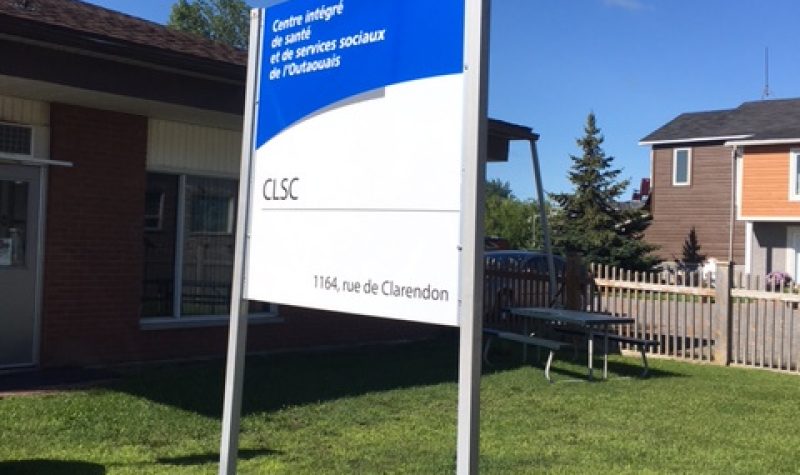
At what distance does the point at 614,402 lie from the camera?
8.17 m

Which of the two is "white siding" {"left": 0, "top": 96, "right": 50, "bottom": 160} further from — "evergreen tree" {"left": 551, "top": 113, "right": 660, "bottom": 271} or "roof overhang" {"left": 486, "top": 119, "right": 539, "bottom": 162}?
"evergreen tree" {"left": 551, "top": 113, "right": 660, "bottom": 271}

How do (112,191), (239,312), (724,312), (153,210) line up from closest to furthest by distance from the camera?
(239,312), (112,191), (153,210), (724,312)

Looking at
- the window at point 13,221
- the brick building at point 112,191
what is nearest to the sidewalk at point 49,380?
the brick building at point 112,191

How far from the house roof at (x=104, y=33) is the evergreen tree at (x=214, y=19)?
53.6 meters

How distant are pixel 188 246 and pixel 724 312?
7.33 metres

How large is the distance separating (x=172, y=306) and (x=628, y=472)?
6.33 meters

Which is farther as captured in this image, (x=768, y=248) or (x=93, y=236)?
(x=768, y=248)

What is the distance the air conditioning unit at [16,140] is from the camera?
8.52 m

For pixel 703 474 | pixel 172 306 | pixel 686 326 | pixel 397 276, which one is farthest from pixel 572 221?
pixel 397 276

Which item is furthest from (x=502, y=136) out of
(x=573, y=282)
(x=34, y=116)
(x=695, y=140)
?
(x=695, y=140)

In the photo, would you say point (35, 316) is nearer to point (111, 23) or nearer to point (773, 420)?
point (111, 23)

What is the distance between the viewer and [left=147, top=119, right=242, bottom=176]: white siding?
32.3 ft

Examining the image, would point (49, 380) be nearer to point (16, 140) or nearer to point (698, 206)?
point (16, 140)

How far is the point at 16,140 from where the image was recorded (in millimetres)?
8609
